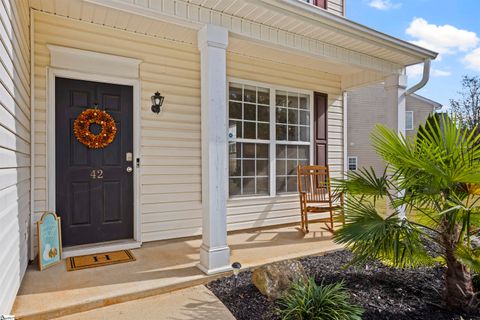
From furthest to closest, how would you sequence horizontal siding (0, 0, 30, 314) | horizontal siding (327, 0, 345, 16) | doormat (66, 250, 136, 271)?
1. horizontal siding (327, 0, 345, 16)
2. doormat (66, 250, 136, 271)
3. horizontal siding (0, 0, 30, 314)

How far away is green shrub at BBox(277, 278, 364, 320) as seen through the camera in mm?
1929

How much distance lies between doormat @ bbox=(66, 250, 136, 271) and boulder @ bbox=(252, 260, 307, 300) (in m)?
1.41

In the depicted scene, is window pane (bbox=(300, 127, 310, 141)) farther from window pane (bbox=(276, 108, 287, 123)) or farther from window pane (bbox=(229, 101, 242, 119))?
window pane (bbox=(229, 101, 242, 119))

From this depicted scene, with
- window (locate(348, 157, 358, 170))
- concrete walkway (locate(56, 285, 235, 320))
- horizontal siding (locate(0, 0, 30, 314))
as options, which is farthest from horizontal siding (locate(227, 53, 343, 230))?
window (locate(348, 157, 358, 170))

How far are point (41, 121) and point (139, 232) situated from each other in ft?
5.13

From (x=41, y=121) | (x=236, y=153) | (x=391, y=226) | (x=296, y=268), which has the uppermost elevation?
(x=41, y=121)

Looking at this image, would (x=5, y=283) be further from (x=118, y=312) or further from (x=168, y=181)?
(x=168, y=181)

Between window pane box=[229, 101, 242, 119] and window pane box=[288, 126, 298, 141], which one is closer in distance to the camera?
window pane box=[229, 101, 242, 119]

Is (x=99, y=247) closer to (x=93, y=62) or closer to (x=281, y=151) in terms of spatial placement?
(x=93, y=62)

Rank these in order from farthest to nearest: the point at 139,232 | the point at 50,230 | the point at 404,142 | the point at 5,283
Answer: the point at 139,232 → the point at 50,230 → the point at 404,142 → the point at 5,283

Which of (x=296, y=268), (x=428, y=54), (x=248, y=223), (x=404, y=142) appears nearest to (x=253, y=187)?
(x=248, y=223)

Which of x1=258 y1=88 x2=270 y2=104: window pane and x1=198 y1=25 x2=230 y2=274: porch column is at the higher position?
x1=258 y1=88 x2=270 y2=104: window pane

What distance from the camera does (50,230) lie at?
293cm

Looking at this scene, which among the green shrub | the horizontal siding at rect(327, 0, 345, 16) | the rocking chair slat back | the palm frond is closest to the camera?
the green shrub
